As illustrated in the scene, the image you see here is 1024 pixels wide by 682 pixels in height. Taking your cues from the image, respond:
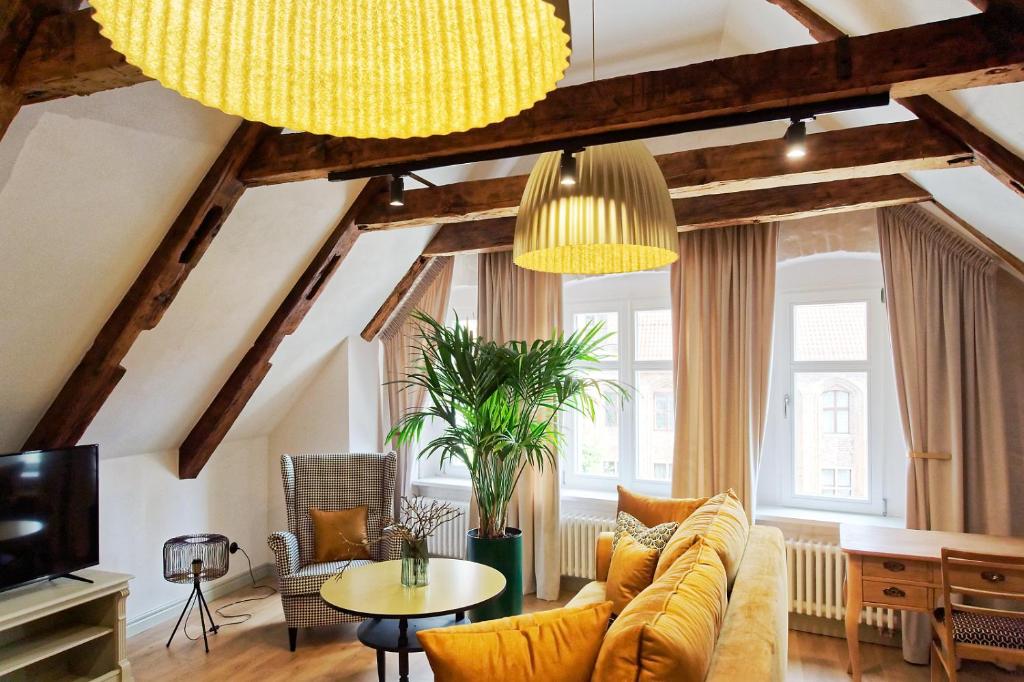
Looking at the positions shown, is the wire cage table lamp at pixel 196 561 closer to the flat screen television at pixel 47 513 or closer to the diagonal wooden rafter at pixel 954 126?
the flat screen television at pixel 47 513

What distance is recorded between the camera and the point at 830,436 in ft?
14.8

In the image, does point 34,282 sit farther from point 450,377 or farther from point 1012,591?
point 1012,591

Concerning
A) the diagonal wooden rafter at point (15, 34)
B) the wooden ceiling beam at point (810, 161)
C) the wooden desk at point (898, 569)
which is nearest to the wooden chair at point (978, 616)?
the wooden desk at point (898, 569)

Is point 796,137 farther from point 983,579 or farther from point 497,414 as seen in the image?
point 497,414

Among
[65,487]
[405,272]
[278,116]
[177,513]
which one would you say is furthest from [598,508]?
[278,116]

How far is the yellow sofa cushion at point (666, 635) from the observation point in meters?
1.66

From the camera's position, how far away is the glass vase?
133 inches

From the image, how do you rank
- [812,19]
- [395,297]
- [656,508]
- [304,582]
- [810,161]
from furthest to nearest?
1. [395,297]
2. [304,582]
3. [656,508]
4. [810,161]
5. [812,19]

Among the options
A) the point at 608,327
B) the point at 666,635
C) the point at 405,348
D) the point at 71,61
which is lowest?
the point at 666,635

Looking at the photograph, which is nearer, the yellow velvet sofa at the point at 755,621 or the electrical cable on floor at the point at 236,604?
the yellow velvet sofa at the point at 755,621

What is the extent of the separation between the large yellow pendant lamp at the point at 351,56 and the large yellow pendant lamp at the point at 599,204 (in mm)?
1267

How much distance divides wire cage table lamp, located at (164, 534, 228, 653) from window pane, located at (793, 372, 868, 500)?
3.66 meters

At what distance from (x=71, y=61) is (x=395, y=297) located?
134 inches

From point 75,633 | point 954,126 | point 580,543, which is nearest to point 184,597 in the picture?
point 75,633
